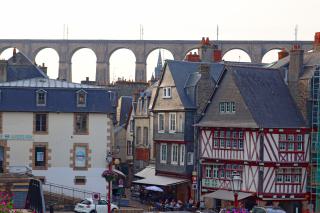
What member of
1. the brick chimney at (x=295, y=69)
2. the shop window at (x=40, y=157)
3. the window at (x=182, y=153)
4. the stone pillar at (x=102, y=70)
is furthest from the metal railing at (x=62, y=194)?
the stone pillar at (x=102, y=70)

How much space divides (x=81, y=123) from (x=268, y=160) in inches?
389

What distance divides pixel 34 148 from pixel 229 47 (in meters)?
59.3

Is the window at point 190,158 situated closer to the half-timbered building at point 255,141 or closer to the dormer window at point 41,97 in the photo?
the half-timbered building at point 255,141

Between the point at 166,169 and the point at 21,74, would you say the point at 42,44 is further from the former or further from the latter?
the point at 166,169

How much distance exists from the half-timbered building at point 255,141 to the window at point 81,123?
20.8ft

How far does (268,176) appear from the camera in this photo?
3938 cm

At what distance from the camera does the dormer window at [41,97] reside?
41062mm

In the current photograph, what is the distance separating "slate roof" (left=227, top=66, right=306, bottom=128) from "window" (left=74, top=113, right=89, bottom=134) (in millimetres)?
8067

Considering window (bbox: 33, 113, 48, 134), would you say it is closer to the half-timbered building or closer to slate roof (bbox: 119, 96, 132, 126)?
the half-timbered building

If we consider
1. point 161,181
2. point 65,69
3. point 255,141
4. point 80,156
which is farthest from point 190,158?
point 65,69

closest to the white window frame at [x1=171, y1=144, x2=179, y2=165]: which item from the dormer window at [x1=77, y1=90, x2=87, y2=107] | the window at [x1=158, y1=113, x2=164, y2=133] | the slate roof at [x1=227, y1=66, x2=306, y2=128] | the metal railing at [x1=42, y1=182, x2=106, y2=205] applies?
the window at [x1=158, y1=113, x2=164, y2=133]

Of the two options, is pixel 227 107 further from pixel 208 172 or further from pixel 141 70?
pixel 141 70

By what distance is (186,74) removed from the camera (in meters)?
46.1

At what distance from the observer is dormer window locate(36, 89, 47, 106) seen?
135ft
